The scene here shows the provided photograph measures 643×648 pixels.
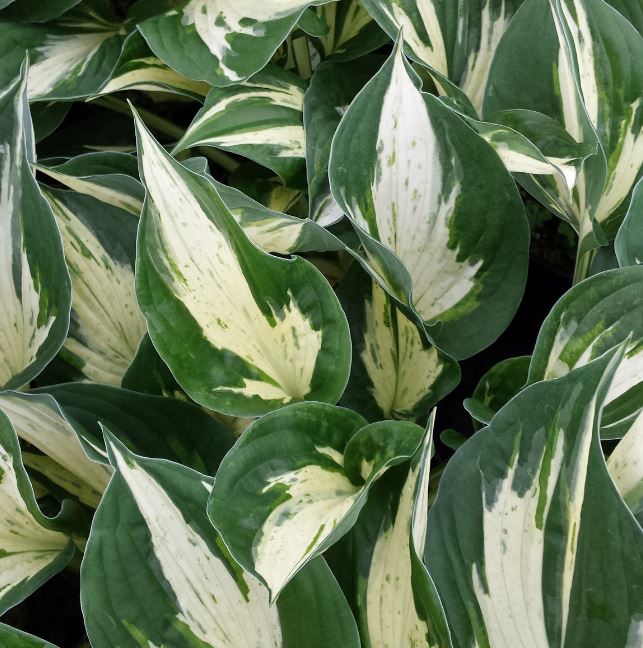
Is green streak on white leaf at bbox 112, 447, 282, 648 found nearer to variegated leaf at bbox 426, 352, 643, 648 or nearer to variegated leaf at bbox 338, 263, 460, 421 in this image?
variegated leaf at bbox 426, 352, 643, 648

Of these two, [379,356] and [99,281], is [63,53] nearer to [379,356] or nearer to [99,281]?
[99,281]

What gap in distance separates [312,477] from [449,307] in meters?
0.21

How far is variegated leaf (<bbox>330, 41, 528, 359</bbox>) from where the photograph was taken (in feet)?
2.15

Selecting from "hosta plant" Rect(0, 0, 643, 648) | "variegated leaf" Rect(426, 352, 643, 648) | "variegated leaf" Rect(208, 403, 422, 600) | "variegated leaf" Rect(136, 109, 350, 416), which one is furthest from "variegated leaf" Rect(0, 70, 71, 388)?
"variegated leaf" Rect(426, 352, 643, 648)

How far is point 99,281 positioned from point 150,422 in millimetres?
154

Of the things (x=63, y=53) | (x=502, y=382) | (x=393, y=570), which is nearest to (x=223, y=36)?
(x=63, y=53)

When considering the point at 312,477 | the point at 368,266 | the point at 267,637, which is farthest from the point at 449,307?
the point at 267,637

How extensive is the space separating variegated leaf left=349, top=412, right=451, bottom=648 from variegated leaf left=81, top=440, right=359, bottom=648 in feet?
0.11

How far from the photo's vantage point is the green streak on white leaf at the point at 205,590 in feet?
1.78

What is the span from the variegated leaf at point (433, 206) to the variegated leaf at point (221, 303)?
71 mm

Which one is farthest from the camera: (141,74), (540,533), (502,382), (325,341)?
(141,74)

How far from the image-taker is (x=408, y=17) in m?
0.78

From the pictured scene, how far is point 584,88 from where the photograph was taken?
2.35ft

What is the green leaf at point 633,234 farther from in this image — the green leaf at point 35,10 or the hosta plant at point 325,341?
the green leaf at point 35,10
